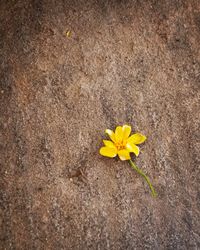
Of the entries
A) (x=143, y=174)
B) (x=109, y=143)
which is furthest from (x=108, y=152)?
(x=143, y=174)

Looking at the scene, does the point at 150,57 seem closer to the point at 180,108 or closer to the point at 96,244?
the point at 180,108

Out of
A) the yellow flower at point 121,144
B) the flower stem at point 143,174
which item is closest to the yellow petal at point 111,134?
the yellow flower at point 121,144

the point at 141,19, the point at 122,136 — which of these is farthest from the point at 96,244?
Result: the point at 141,19

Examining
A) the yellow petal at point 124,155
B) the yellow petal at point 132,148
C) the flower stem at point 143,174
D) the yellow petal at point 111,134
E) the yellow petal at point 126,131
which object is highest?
the yellow petal at point 126,131

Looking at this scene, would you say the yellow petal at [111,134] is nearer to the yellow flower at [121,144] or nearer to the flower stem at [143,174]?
the yellow flower at [121,144]

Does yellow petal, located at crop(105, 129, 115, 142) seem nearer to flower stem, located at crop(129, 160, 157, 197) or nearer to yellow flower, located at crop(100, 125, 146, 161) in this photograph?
yellow flower, located at crop(100, 125, 146, 161)

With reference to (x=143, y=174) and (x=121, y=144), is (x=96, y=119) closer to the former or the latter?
(x=121, y=144)

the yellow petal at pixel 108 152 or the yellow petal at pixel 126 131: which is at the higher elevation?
the yellow petal at pixel 126 131
